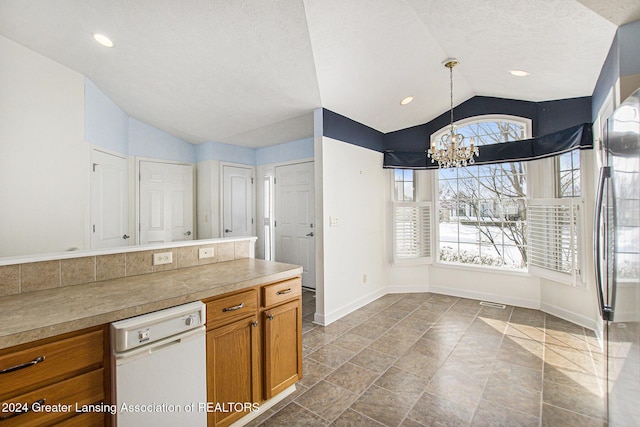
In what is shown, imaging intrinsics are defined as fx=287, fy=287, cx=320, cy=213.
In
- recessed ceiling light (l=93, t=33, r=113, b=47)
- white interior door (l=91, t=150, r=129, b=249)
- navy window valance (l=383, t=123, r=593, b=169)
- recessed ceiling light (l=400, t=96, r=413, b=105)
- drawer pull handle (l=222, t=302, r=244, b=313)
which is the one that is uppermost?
recessed ceiling light (l=93, t=33, r=113, b=47)

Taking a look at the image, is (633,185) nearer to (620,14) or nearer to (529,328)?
(620,14)

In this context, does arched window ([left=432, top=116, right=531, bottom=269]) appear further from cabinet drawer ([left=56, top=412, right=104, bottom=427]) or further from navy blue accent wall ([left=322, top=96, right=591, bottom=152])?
cabinet drawer ([left=56, top=412, right=104, bottom=427])

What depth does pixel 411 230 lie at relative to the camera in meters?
4.50

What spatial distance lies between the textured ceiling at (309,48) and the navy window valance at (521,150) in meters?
0.47

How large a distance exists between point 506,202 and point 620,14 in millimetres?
2597

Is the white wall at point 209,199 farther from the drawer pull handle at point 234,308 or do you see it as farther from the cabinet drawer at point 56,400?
the cabinet drawer at point 56,400

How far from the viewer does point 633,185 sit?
1303 millimetres

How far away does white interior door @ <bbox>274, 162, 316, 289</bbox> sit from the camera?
186 inches

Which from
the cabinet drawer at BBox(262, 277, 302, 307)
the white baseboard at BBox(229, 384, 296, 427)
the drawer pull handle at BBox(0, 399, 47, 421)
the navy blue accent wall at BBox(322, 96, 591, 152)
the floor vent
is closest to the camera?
the drawer pull handle at BBox(0, 399, 47, 421)

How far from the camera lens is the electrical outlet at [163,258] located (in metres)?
1.94

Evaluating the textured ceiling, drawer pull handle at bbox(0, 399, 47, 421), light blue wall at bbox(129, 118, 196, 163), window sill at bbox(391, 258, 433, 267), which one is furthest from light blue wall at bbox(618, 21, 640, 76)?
light blue wall at bbox(129, 118, 196, 163)

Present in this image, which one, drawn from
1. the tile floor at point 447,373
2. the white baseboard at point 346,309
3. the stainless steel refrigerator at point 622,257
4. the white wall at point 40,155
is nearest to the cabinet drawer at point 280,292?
the tile floor at point 447,373

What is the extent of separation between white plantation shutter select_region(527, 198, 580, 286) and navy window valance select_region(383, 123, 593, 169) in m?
0.58

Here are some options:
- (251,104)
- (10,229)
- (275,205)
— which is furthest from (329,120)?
(10,229)
